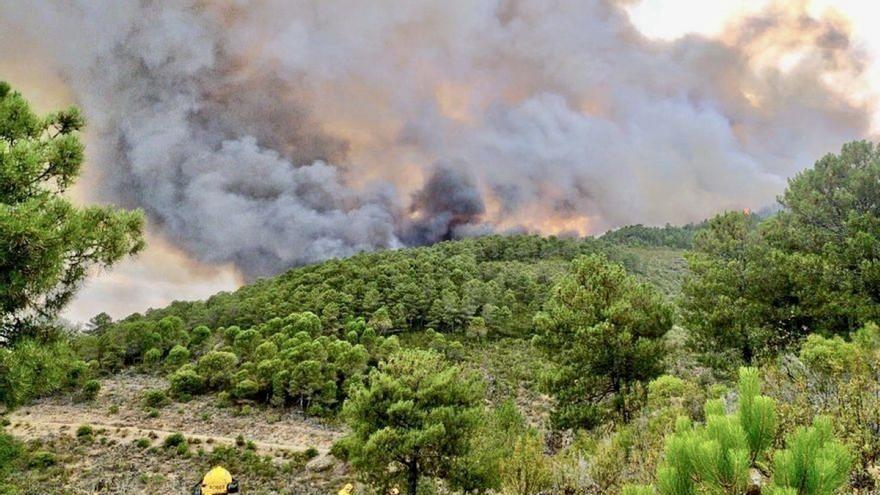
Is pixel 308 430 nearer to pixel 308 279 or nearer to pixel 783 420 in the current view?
pixel 783 420

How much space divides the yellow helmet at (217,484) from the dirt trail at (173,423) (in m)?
31.0

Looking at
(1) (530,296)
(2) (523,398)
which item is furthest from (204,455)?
(1) (530,296)

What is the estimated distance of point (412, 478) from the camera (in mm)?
16594

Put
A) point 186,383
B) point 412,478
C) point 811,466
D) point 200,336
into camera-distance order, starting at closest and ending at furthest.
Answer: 1. point 811,466
2. point 412,478
3. point 186,383
4. point 200,336

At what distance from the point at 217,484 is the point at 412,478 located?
12.7 m

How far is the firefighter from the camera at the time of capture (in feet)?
16.8

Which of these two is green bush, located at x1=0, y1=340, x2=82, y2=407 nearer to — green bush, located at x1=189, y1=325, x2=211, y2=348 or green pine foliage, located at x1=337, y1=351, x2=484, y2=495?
green pine foliage, located at x1=337, y1=351, x2=484, y2=495

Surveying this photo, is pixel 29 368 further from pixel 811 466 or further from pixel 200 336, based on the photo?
pixel 200 336

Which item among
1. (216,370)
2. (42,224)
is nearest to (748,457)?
(42,224)

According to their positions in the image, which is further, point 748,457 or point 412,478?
point 412,478

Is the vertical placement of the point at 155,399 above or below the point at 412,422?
above

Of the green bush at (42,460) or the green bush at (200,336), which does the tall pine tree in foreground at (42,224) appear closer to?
the green bush at (42,460)

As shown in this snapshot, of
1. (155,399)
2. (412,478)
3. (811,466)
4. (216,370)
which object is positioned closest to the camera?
(811,466)

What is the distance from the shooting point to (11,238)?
5793mm
